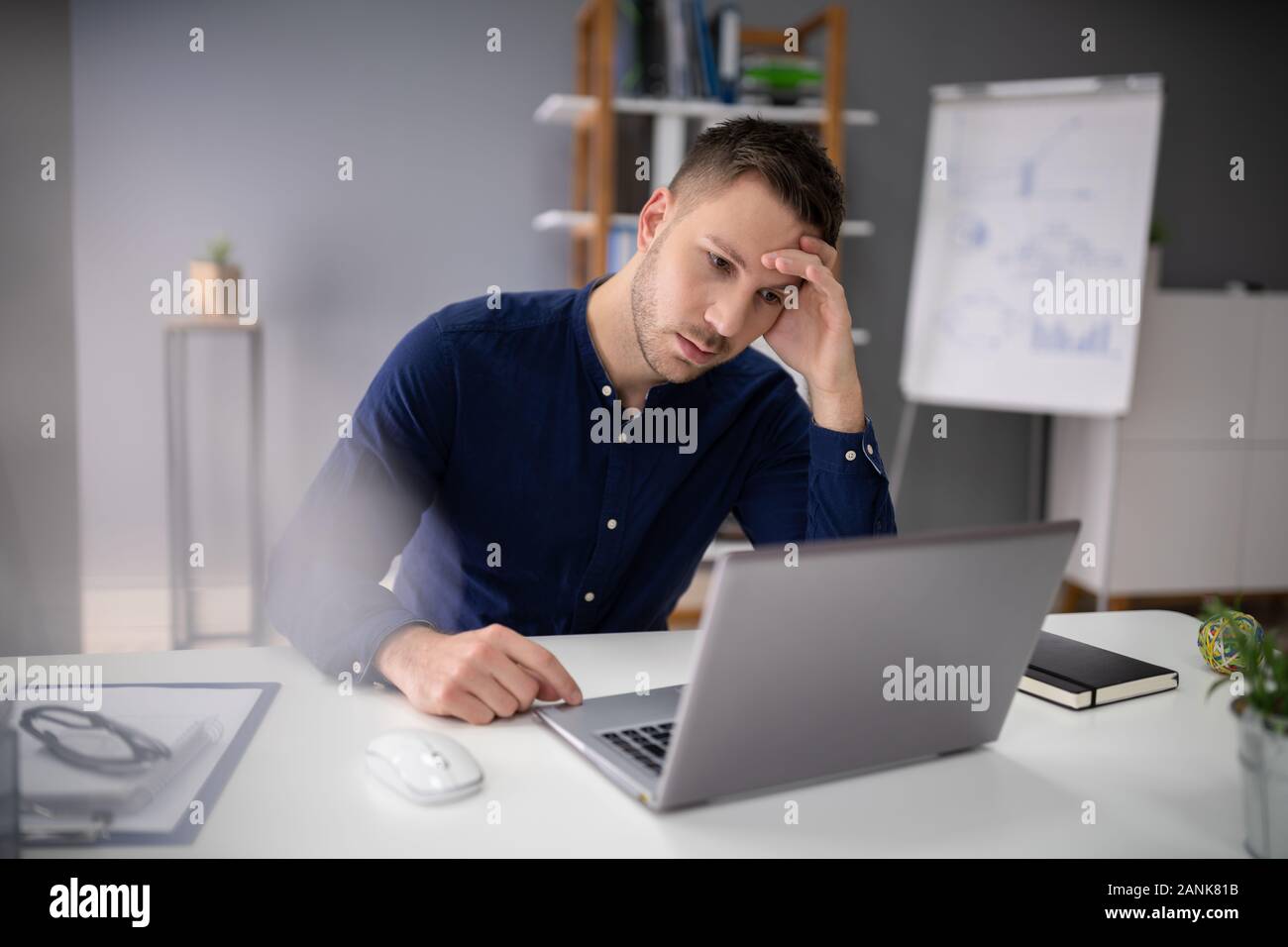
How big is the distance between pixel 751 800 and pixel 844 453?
2.08 feet

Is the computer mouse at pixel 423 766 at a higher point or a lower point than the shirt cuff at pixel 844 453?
lower

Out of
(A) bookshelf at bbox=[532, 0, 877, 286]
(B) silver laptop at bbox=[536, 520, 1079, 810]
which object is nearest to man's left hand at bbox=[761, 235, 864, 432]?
(B) silver laptop at bbox=[536, 520, 1079, 810]

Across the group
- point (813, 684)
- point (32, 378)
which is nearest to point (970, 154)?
point (32, 378)

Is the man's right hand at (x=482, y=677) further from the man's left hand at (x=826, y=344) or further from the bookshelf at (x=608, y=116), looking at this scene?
the bookshelf at (x=608, y=116)

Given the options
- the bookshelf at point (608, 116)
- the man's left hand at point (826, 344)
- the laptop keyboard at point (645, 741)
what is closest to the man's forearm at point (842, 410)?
the man's left hand at point (826, 344)

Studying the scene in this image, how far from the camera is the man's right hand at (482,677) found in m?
0.93

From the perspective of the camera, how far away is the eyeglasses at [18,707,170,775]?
770mm

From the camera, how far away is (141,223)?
323 centimetres

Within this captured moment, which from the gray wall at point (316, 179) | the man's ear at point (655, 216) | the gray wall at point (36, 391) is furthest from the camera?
the gray wall at point (316, 179)

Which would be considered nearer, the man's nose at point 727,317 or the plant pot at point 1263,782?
the plant pot at point 1263,782

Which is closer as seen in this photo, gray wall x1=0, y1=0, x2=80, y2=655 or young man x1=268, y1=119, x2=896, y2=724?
young man x1=268, y1=119, x2=896, y2=724

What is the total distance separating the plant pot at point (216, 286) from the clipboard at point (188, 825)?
2.32 meters

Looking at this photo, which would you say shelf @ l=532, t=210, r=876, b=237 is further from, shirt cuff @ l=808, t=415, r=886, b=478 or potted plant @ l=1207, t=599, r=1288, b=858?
potted plant @ l=1207, t=599, r=1288, b=858

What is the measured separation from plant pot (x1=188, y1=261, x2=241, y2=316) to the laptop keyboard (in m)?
2.61
